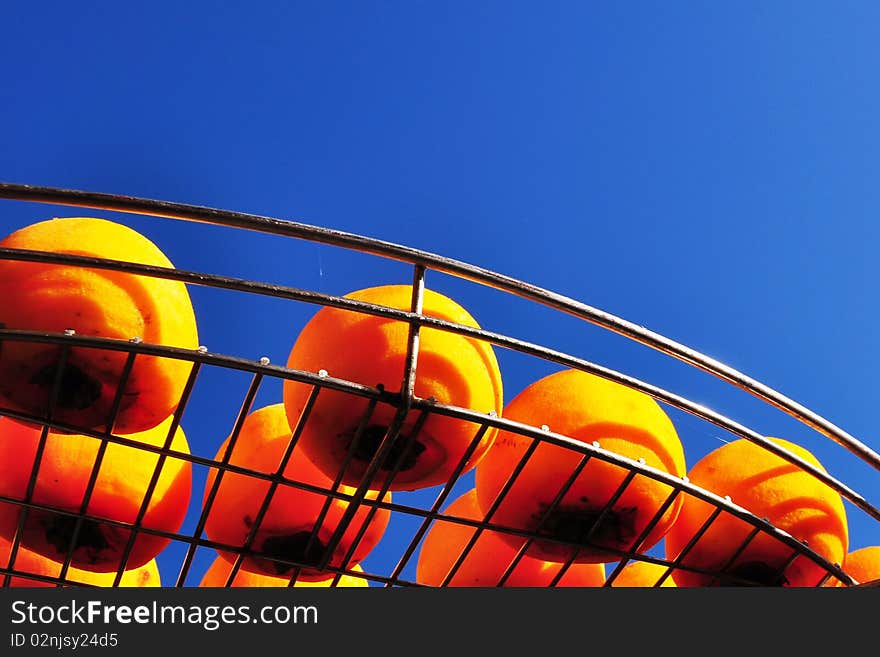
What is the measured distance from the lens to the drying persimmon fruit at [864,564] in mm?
1549

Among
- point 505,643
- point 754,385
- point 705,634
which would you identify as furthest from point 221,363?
point 754,385

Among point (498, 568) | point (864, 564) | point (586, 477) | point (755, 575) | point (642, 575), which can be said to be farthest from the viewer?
point (864, 564)

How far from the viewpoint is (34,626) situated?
65 centimetres

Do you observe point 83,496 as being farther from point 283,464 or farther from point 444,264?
point 444,264

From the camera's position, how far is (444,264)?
890 millimetres

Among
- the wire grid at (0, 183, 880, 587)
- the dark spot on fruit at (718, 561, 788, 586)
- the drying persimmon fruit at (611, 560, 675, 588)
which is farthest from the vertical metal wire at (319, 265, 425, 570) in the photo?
the drying persimmon fruit at (611, 560, 675, 588)

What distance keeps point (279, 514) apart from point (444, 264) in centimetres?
46

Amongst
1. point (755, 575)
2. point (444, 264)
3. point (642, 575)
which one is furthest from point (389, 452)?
point (642, 575)

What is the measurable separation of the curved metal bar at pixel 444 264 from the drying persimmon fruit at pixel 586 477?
154mm

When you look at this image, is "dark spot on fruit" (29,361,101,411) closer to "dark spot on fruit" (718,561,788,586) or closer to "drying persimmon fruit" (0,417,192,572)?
"drying persimmon fruit" (0,417,192,572)

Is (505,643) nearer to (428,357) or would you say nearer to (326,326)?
(428,357)

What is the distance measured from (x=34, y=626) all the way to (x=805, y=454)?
113 cm

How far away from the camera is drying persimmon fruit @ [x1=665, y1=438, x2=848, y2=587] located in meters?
1.17

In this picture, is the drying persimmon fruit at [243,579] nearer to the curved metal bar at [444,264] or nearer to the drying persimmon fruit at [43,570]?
the drying persimmon fruit at [43,570]
